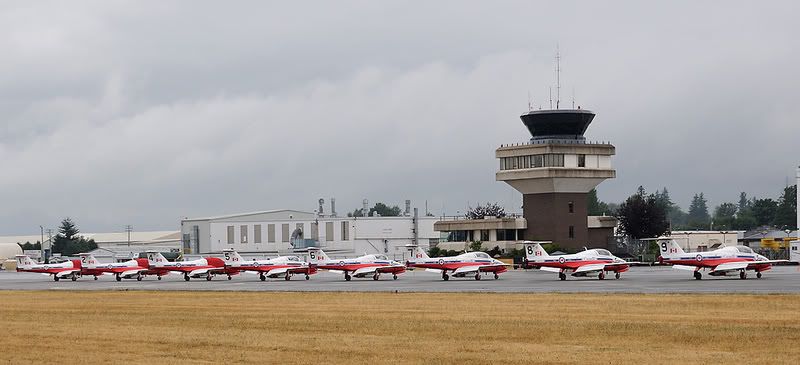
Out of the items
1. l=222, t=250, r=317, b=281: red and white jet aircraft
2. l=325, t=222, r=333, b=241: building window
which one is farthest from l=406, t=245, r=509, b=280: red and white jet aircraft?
l=325, t=222, r=333, b=241: building window

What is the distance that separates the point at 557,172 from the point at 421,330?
299ft

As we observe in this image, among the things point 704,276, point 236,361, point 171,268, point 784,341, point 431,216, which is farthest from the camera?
point 431,216

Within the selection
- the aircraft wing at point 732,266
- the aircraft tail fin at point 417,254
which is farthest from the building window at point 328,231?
the aircraft wing at point 732,266

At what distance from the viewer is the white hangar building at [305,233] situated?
16012 centimetres

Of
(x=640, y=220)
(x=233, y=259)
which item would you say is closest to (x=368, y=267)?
(x=233, y=259)

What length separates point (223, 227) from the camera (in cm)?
17138

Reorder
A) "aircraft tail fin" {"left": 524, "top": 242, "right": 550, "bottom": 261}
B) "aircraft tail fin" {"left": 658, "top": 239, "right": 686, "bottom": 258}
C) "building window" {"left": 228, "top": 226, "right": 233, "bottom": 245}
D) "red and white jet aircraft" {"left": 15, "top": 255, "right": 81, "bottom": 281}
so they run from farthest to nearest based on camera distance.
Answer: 1. "building window" {"left": 228, "top": 226, "right": 233, "bottom": 245}
2. "red and white jet aircraft" {"left": 15, "top": 255, "right": 81, "bottom": 281}
3. "aircraft tail fin" {"left": 524, "top": 242, "right": 550, "bottom": 261}
4. "aircraft tail fin" {"left": 658, "top": 239, "right": 686, "bottom": 258}

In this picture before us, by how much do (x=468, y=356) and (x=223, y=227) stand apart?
147213mm

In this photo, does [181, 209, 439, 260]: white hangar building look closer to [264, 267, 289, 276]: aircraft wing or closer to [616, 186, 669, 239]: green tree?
[616, 186, 669, 239]: green tree

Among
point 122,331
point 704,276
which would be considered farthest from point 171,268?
point 122,331

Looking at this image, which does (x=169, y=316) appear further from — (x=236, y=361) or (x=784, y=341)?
(x=784, y=341)

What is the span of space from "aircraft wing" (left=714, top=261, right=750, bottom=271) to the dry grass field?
71.1 feet

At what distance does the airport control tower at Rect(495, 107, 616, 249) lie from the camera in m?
124

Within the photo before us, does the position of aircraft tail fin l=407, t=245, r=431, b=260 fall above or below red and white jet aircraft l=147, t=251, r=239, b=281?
above
